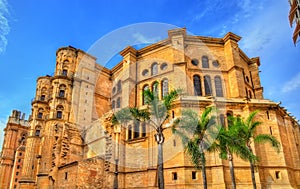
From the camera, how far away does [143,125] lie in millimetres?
28469

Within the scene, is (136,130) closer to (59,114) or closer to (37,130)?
(59,114)

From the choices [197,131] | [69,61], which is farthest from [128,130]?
[69,61]

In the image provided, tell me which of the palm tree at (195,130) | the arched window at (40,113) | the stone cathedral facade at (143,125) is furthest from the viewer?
the arched window at (40,113)

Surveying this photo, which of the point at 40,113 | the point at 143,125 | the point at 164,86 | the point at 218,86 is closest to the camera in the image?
the point at 143,125

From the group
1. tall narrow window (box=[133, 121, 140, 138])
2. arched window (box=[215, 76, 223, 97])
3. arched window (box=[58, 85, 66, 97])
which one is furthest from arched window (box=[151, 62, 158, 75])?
arched window (box=[58, 85, 66, 97])

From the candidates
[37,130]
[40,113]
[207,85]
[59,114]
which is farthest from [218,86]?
[40,113]

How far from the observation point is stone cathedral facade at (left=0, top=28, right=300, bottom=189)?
24.4 metres

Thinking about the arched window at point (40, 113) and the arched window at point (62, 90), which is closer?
the arched window at point (62, 90)

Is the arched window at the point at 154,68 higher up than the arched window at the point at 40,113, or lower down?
higher up

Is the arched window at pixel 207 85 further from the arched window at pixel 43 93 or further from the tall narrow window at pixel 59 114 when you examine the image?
the arched window at pixel 43 93

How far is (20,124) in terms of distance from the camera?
7831 centimetres

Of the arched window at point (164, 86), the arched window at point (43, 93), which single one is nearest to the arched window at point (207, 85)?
the arched window at point (164, 86)

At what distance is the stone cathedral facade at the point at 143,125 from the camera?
24.4m

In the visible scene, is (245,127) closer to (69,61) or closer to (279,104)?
(279,104)
